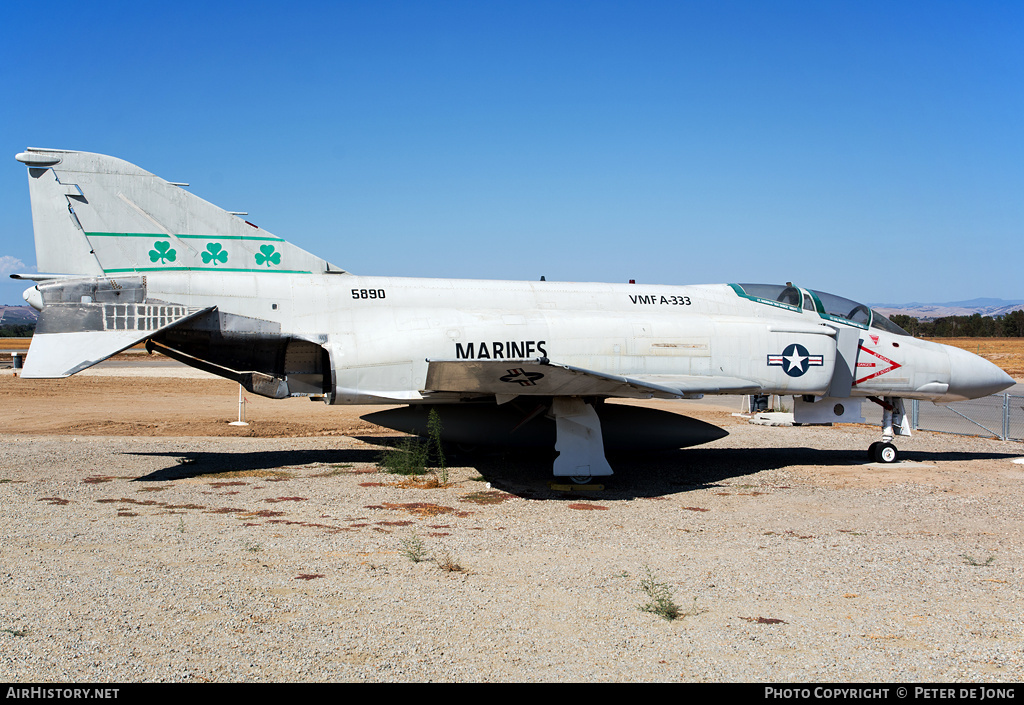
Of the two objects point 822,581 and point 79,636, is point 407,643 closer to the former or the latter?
point 79,636

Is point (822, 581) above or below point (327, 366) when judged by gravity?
below

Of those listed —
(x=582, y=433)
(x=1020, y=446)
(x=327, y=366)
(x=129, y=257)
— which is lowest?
(x=1020, y=446)

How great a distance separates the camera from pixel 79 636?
15.1ft

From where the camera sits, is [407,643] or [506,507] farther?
[506,507]

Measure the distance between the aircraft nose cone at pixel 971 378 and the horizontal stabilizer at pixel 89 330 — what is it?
12634 mm

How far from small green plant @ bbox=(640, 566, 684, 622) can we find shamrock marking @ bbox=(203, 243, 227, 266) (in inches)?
327

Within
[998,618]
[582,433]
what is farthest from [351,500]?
[998,618]

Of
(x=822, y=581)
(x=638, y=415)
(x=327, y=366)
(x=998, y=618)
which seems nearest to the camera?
(x=998, y=618)

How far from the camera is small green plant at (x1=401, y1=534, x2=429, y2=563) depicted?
6.73m

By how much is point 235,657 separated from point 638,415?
30.5 feet

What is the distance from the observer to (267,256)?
11422 millimetres

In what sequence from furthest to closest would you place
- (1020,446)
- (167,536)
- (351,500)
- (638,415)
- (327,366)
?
(1020,446) → (638,415) → (327,366) → (351,500) → (167,536)

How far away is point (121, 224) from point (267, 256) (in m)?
2.12

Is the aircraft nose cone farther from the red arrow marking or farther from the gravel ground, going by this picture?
the gravel ground
